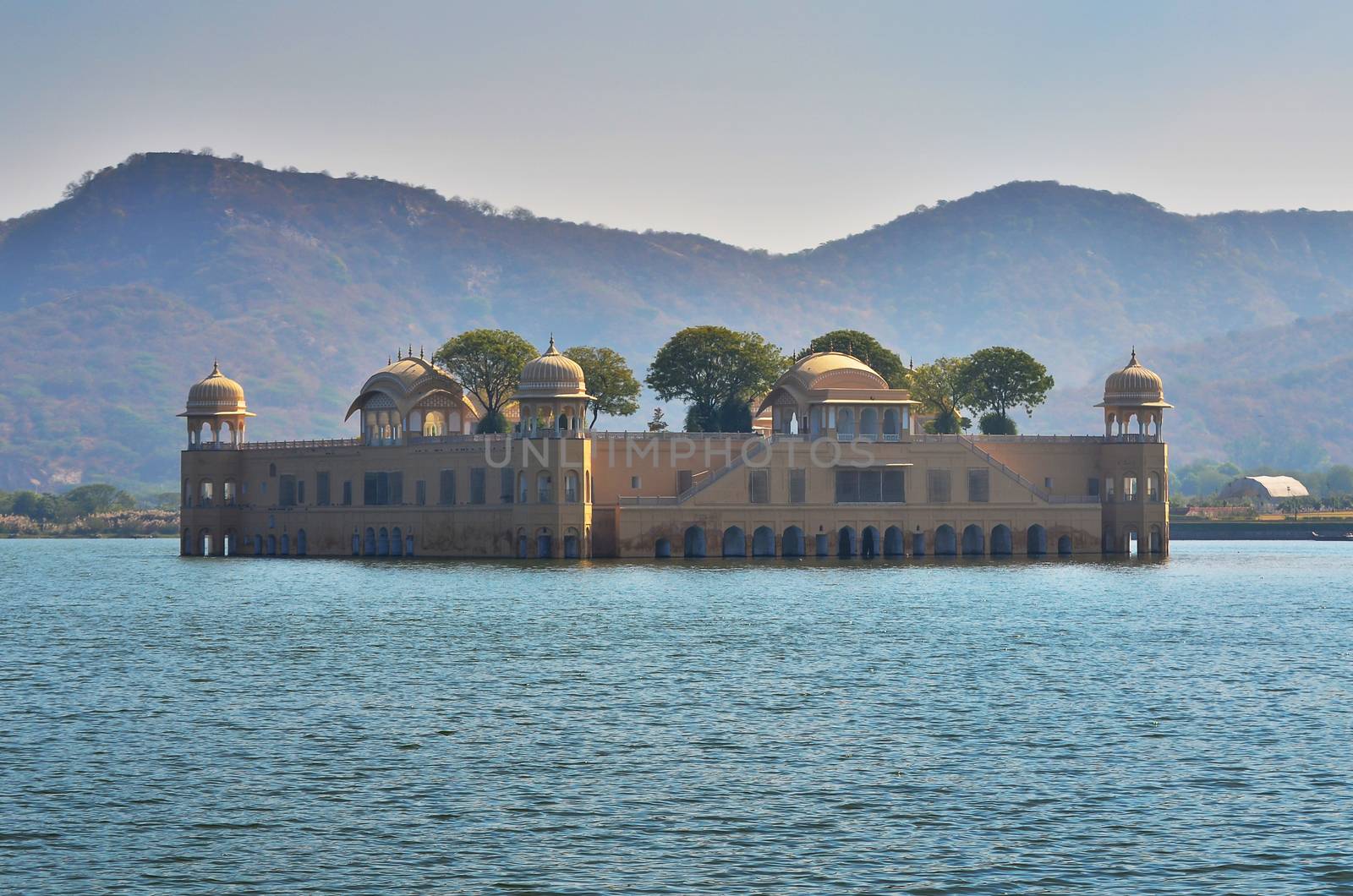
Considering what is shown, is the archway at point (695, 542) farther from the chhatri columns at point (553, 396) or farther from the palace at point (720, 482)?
the chhatri columns at point (553, 396)

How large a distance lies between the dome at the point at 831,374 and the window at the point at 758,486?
770 cm

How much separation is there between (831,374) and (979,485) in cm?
1173

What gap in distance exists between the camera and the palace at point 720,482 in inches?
4641

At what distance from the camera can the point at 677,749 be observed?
42.8m

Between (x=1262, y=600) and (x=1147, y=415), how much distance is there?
42.4m

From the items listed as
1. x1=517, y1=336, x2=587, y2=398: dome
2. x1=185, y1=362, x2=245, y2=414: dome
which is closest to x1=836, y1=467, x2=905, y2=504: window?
x1=517, y1=336, x2=587, y2=398: dome

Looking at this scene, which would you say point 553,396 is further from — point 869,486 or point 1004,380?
point 1004,380

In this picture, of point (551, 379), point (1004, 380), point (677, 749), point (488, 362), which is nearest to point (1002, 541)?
point (1004, 380)

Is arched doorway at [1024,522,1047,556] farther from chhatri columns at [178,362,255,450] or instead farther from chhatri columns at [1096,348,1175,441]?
chhatri columns at [178,362,255,450]

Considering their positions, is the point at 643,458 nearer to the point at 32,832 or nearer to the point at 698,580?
the point at 698,580

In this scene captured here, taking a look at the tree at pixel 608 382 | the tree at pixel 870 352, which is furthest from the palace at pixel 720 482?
the tree at pixel 870 352

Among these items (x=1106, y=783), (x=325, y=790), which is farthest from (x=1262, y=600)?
(x=325, y=790)

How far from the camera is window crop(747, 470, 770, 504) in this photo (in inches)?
4683

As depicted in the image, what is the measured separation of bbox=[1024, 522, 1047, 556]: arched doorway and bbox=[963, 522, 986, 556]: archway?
3.30m
